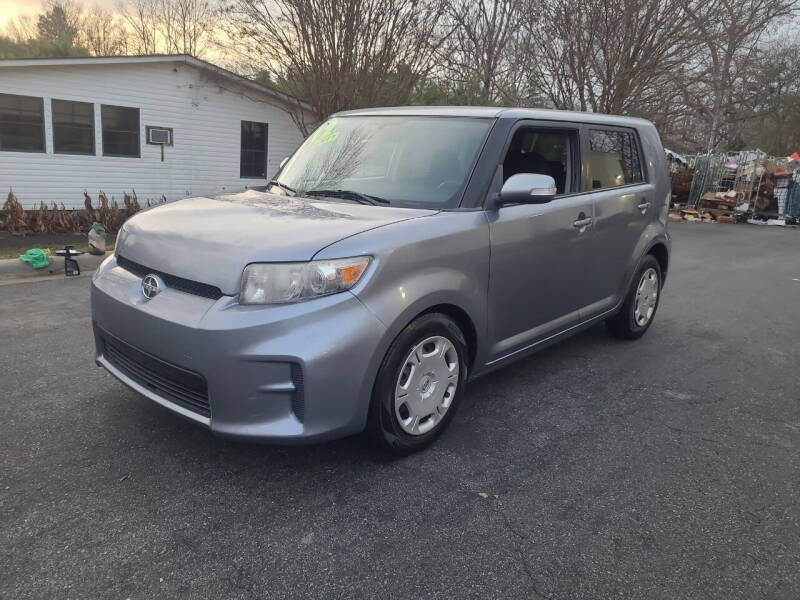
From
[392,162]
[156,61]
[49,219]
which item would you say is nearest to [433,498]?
[392,162]

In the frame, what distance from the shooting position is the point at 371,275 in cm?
268

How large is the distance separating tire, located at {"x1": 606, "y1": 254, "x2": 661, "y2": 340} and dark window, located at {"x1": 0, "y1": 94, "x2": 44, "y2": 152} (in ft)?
41.9

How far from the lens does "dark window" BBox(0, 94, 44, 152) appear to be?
1238cm

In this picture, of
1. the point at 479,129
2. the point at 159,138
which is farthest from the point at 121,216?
the point at 479,129

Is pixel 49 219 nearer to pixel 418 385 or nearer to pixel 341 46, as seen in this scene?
pixel 341 46

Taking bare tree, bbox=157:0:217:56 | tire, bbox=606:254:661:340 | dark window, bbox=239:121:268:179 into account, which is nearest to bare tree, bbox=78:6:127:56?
bare tree, bbox=157:0:217:56

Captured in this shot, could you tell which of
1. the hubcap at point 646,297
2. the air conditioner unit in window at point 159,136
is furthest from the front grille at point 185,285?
the air conditioner unit in window at point 159,136

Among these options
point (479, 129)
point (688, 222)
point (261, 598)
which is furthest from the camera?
point (688, 222)

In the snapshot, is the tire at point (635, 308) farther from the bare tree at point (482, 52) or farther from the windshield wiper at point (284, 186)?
the bare tree at point (482, 52)

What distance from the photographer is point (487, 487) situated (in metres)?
2.88

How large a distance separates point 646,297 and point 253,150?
13.4m

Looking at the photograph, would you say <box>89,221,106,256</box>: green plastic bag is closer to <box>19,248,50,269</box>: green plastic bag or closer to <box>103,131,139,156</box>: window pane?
<box>19,248,50,269</box>: green plastic bag

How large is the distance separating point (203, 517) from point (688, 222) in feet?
63.1

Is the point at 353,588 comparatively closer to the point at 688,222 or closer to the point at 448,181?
the point at 448,181
